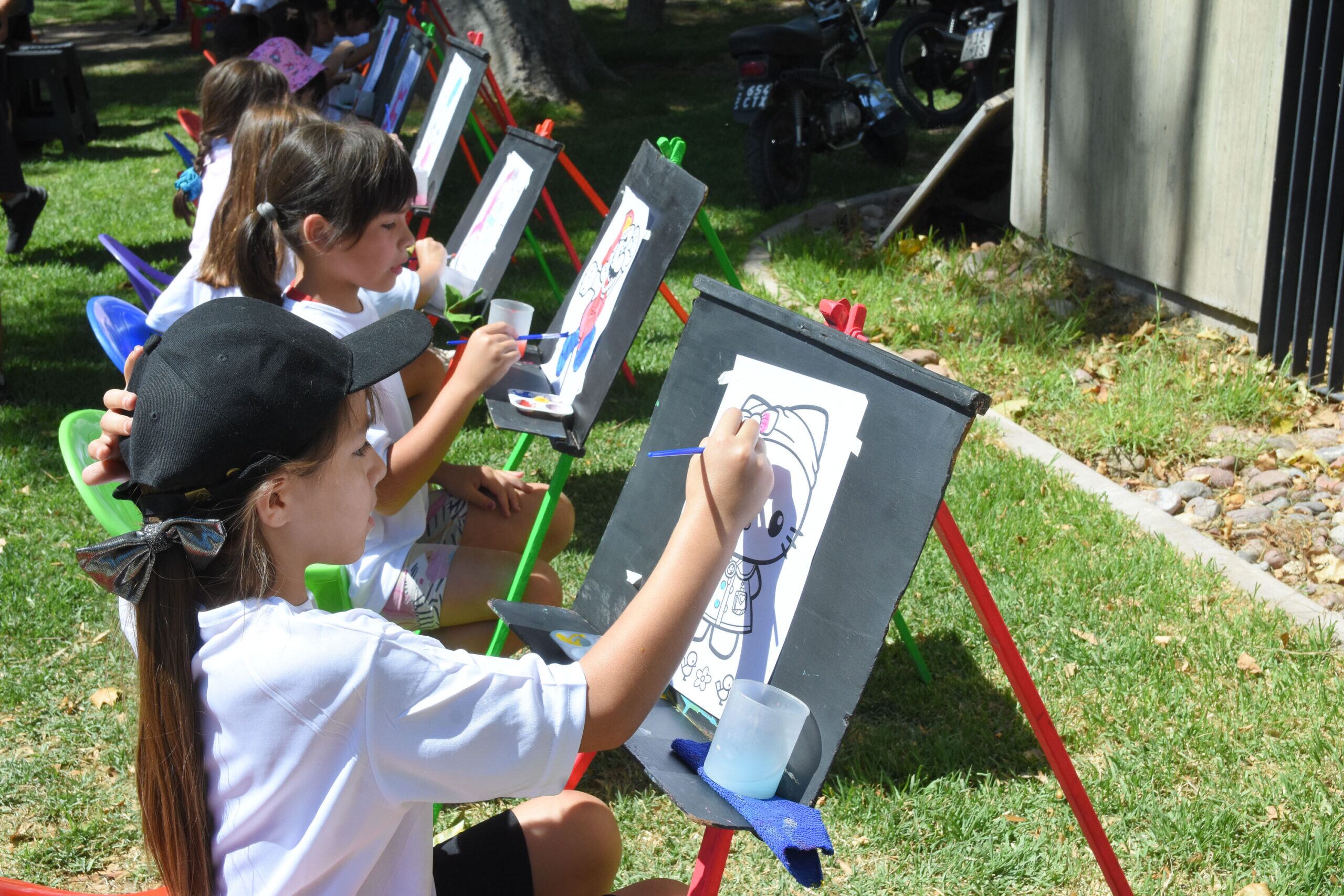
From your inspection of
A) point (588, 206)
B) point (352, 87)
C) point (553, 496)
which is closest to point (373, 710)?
point (553, 496)

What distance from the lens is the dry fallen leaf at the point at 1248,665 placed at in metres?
2.85

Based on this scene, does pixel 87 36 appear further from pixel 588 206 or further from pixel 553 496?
pixel 553 496

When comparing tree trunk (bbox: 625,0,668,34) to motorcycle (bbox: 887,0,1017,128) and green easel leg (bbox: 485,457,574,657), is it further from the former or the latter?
green easel leg (bbox: 485,457,574,657)

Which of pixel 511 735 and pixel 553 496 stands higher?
pixel 511 735

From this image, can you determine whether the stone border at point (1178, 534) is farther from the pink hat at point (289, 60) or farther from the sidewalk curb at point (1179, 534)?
the pink hat at point (289, 60)

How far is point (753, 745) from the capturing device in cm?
171

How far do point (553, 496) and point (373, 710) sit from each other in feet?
4.65

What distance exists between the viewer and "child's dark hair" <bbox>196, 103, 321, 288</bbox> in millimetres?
3342

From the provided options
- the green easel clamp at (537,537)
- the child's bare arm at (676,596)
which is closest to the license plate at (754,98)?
the green easel clamp at (537,537)

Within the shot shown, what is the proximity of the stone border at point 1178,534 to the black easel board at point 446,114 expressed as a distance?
9.11ft

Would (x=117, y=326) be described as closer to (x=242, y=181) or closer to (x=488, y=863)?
(x=242, y=181)

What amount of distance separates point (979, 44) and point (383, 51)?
429cm

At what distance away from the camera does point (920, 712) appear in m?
2.95

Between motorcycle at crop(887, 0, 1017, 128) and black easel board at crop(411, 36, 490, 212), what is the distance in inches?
174
